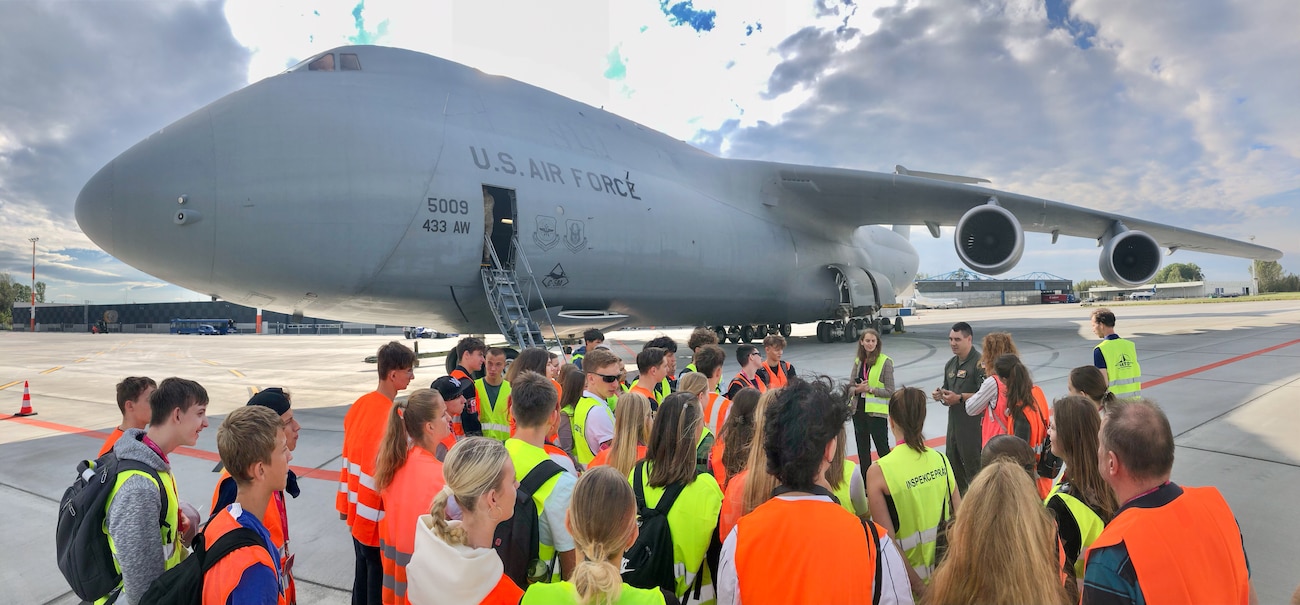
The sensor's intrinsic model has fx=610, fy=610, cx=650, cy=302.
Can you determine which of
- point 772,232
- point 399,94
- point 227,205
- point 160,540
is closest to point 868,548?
point 160,540

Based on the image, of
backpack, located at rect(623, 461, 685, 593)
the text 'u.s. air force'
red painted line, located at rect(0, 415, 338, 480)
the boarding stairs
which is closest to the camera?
backpack, located at rect(623, 461, 685, 593)

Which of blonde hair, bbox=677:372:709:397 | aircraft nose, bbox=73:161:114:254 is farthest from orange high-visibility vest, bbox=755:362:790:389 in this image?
aircraft nose, bbox=73:161:114:254

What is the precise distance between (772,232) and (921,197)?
3747 mm

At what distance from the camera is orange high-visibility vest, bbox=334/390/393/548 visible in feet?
10.3

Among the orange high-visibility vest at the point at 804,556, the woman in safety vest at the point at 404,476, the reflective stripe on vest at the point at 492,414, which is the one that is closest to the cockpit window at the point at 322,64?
the reflective stripe on vest at the point at 492,414

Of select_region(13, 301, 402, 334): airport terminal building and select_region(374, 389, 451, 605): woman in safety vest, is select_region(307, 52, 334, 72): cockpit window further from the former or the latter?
select_region(13, 301, 402, 334): airport terminal building

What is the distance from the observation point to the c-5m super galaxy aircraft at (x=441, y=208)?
23.1 ft

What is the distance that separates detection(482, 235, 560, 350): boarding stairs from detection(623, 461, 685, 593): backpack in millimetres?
6250

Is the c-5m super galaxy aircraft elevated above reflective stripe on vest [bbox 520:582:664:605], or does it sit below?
above

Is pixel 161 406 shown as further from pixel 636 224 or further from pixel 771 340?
pixel 636 224

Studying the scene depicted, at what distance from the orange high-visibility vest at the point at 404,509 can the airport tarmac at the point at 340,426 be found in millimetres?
1057

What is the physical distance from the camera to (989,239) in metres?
13.4

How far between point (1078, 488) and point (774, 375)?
3326 mm

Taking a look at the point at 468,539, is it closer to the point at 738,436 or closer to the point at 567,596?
the point at 567,596
